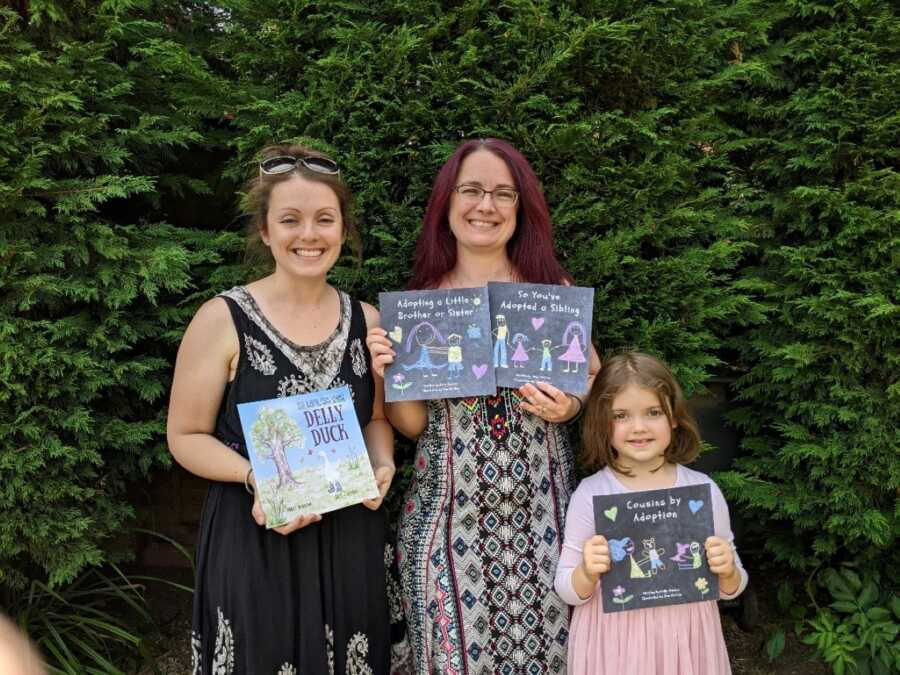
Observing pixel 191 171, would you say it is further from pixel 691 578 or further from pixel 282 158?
pixel 691 578

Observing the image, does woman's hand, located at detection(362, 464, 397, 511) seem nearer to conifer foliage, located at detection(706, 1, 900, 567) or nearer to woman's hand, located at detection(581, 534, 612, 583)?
woman's hand, located at detection(581, 534, 612, 583)

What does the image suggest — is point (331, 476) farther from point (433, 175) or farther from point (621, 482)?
point (433, 175)

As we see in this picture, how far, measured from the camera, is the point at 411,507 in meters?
2.64

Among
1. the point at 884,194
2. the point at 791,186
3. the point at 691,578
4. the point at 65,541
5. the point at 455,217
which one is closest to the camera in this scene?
the point at 691,578

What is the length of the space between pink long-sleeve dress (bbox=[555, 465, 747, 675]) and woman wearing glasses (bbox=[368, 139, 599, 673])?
0.37ft

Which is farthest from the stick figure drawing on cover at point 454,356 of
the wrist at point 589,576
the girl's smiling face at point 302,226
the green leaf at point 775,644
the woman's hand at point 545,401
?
the green leaf at point 775,644

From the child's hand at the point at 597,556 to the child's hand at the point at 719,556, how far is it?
12.7 inches

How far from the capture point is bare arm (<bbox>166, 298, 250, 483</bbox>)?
2.28 metres

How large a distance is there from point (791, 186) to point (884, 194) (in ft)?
1.40

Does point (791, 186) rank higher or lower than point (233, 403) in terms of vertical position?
higher

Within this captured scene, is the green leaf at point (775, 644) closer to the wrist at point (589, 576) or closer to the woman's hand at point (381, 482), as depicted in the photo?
the wrist at point (589, 576)

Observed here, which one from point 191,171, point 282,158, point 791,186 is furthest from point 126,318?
point 791,186

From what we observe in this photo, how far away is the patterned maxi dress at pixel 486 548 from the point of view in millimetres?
2455

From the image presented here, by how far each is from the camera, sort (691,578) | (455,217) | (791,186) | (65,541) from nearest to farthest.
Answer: (691,578)
(455,217)
(65,541)
(791,186)
